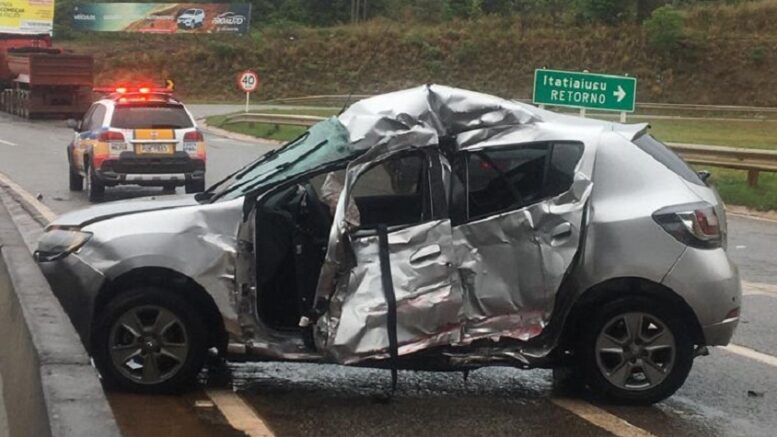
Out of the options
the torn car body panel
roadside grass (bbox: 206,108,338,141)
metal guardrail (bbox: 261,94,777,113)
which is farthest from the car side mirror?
metal guardrail (bbox: 261,94,777,113)

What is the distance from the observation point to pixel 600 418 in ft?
20.9

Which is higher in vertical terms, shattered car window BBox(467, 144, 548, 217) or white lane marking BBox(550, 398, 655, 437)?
shattered car window BBox(467, 144, 548, 217)

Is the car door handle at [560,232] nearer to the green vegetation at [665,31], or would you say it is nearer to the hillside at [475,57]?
the hillside at [475,57]

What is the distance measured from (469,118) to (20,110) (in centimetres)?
3517

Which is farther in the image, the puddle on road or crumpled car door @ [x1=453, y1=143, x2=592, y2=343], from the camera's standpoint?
crumpled car door @ [x1=453, y1=143, x2=592, y2=343]

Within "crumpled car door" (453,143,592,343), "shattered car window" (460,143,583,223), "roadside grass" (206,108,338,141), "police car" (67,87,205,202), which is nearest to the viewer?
"crumpled car door" (453,143,592,343)

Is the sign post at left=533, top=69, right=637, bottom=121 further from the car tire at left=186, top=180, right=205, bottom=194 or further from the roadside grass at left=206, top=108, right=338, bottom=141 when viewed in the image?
the roadside grass at left=206, top=108, right=338, bottom=141

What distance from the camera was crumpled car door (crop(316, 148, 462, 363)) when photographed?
606 centimetres

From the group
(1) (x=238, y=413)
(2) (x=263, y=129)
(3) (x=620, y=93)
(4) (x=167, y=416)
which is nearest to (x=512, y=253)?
(1) (x=238, y=413)

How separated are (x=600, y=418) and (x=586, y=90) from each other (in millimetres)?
16015

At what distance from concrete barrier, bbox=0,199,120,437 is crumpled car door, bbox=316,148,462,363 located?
4.97ft

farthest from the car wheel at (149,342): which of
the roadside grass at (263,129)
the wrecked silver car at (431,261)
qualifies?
the roadside grass at (263,129)

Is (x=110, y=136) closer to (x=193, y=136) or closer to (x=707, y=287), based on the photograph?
(x=193, y=136)

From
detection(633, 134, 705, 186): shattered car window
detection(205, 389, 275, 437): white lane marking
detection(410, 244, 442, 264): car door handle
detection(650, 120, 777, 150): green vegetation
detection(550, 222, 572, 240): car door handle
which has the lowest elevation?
detection(650, 120, 777, 150): green vegetation
